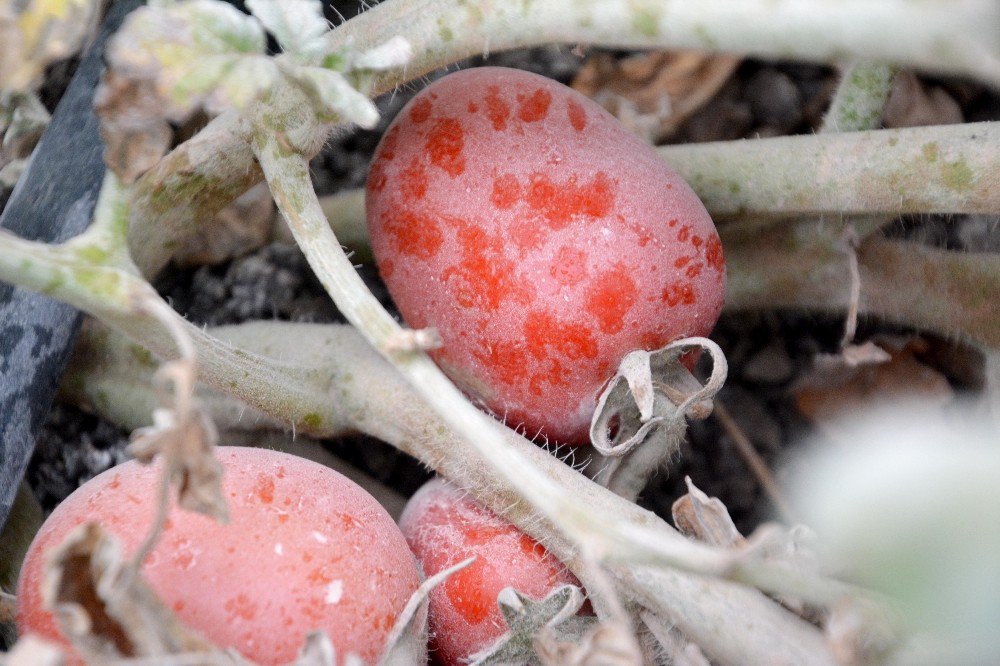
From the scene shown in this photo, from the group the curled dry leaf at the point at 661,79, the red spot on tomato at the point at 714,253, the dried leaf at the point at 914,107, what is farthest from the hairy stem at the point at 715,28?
the dried leaf at the point at 914,107

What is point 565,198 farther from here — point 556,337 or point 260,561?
point 260,561

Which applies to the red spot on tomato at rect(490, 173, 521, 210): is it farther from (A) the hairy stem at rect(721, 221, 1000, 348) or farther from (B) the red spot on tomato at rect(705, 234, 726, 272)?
(A) the hairy stem at rect(721, 221, 1000, 348)

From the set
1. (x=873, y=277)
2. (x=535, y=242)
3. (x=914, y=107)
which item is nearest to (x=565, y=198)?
(x=535, y=242)

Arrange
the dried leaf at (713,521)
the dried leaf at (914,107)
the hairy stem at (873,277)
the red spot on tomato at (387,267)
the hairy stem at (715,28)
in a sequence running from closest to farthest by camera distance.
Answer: the hairy stem at (715,28) → the dried leaf at (713,521) → the red spot on tomato at (387,267) → the hairy stem at (873,277) → the dried leaf at (914,107)

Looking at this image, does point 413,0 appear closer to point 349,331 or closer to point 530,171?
point 530,171

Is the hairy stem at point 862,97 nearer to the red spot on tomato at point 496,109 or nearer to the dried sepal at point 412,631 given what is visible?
the red spot on tomato at point 496,109

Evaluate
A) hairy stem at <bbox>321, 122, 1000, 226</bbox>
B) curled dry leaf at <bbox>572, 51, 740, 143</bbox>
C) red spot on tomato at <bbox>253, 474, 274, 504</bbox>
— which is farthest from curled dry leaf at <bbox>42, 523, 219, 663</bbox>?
curled dry leaf at <bbox>572, 51, 740, 143</bbox>

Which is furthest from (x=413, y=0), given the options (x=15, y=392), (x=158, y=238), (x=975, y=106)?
(x=975, y=106)
